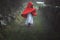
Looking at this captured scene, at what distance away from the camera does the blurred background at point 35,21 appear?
111 cm

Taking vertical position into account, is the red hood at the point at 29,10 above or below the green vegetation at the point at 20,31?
above

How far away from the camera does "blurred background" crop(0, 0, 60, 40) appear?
1.11m

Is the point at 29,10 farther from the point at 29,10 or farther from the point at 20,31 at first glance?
the point at 20,31

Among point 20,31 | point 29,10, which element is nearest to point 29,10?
point 29,10

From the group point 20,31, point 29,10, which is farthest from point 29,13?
point 20,31

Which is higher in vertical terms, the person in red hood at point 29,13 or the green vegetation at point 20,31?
the person in red hood at point 29,13

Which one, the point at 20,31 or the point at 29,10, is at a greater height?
the point at 29,10

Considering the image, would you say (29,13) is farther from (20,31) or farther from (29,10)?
(20,31)

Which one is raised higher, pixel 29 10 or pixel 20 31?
pixel 29 10

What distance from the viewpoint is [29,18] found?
43.9 inches

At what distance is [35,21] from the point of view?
44.3 inches

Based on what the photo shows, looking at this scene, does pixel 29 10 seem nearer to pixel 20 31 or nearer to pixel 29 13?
pixel 29 13

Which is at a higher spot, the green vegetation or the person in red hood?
the person in red hood

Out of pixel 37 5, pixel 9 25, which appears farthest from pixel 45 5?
pixel 9 25
